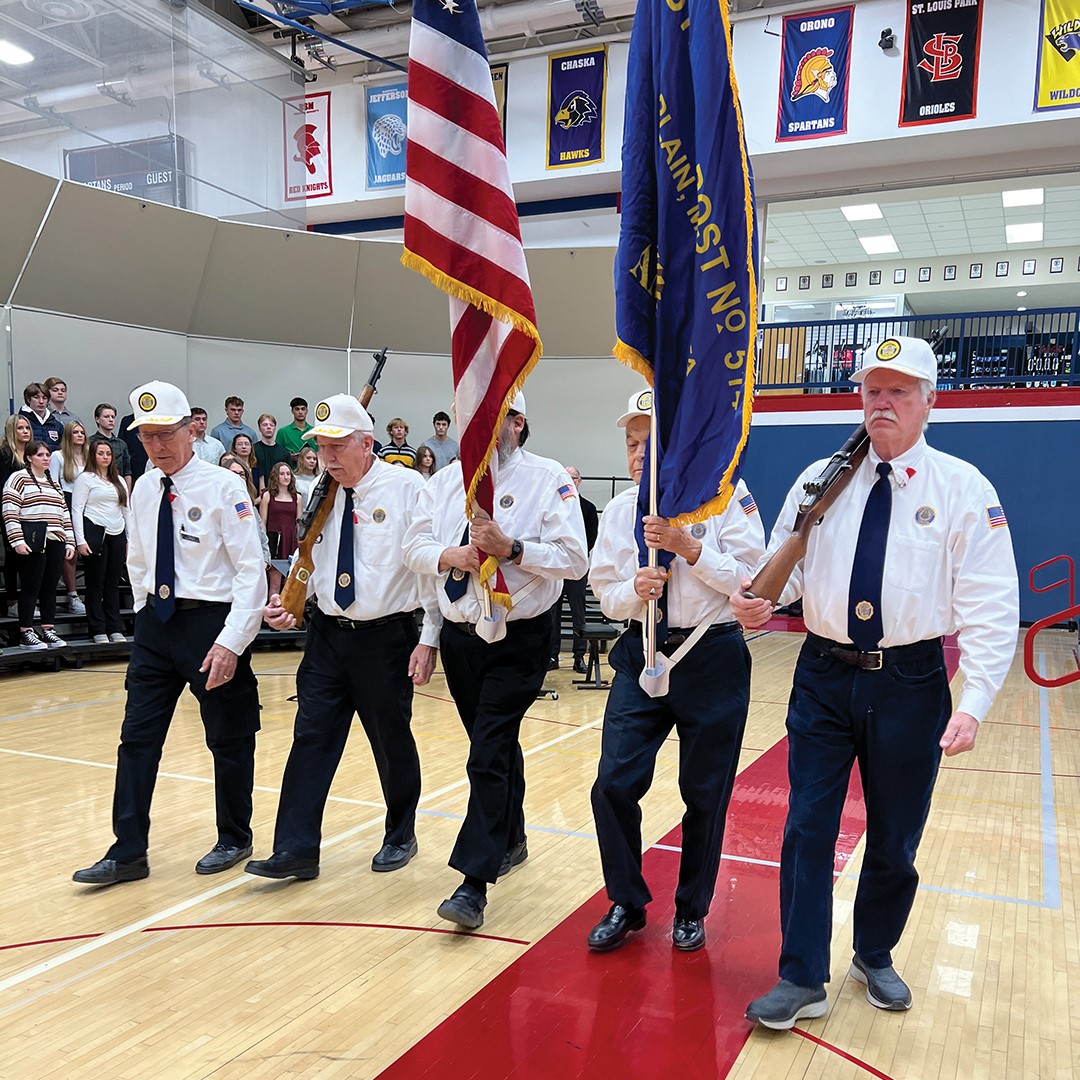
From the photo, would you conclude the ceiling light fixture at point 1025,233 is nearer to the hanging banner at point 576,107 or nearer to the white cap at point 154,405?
the hanging banner at point 576,107

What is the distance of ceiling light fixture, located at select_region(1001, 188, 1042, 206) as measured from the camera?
16947 millimetres

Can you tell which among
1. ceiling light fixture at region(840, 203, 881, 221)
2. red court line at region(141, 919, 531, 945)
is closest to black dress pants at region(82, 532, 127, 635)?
red court line at region(141, 919, 531, 945)

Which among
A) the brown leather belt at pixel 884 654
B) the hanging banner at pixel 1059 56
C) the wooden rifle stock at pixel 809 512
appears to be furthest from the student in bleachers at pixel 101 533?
the hanging banner at pixel 1059 56

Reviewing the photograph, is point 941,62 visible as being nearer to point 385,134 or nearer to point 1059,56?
point 1059,56

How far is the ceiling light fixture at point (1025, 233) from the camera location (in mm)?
18938

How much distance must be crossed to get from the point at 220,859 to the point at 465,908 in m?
1.27

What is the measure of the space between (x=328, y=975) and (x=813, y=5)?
14.8 m

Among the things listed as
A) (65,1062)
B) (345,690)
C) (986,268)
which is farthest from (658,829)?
(986,268)

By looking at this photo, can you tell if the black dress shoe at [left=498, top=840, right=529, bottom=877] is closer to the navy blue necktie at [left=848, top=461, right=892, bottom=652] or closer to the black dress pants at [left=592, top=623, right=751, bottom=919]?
the black dress pants at [left=592, top=623, right=751, bottom=919]

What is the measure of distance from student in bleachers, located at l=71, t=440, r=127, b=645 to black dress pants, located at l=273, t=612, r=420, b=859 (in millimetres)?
6333

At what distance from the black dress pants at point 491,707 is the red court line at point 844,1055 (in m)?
1.19

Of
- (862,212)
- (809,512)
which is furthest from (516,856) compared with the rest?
(862,212)

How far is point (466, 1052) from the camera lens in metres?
→ 2.60

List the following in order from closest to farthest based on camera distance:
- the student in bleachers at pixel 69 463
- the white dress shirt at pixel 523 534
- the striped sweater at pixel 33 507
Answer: the white dress shirt at pixel 523 534, the striped sweater at pixel 33 507, the student in bleachers at pixel 69 463
